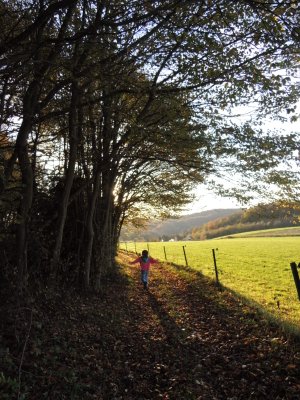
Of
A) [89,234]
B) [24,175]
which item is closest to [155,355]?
[24,175]

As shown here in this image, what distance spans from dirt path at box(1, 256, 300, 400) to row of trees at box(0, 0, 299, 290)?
1.82m

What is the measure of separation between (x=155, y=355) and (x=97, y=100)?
5662 millimetres

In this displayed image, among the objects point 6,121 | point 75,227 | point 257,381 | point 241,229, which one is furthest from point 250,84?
point 241,229

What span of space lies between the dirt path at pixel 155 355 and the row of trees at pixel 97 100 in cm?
182

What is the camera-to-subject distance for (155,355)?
688 cm

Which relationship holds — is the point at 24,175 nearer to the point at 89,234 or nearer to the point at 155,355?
the point at 89,234

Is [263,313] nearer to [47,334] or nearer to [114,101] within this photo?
[47,334]

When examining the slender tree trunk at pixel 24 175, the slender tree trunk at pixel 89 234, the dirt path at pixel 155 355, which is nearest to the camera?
→ the dirt path at pixel 155 355

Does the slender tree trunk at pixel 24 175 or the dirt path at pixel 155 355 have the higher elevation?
the slender tree trunk at pixel 24 175

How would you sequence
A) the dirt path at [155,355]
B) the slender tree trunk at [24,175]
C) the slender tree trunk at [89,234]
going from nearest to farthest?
1. the dirt path at [155,355]
2. the slender tree trunk at [24,175]
3. the slender tree trunk at [89,234]

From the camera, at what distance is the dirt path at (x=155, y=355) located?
528 cm

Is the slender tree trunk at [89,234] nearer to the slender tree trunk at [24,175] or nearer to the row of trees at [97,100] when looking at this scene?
the row of trees at [97,100]

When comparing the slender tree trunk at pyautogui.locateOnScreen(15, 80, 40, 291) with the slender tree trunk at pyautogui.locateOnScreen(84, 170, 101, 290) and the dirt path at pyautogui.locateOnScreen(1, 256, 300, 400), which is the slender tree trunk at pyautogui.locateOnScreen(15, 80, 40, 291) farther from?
the slender tree trunk at pyautogui.locateOnScreen(84, 170, 101, 290)

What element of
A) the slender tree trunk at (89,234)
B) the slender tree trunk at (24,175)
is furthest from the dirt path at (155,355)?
the slender tree trunk at (89,234)
